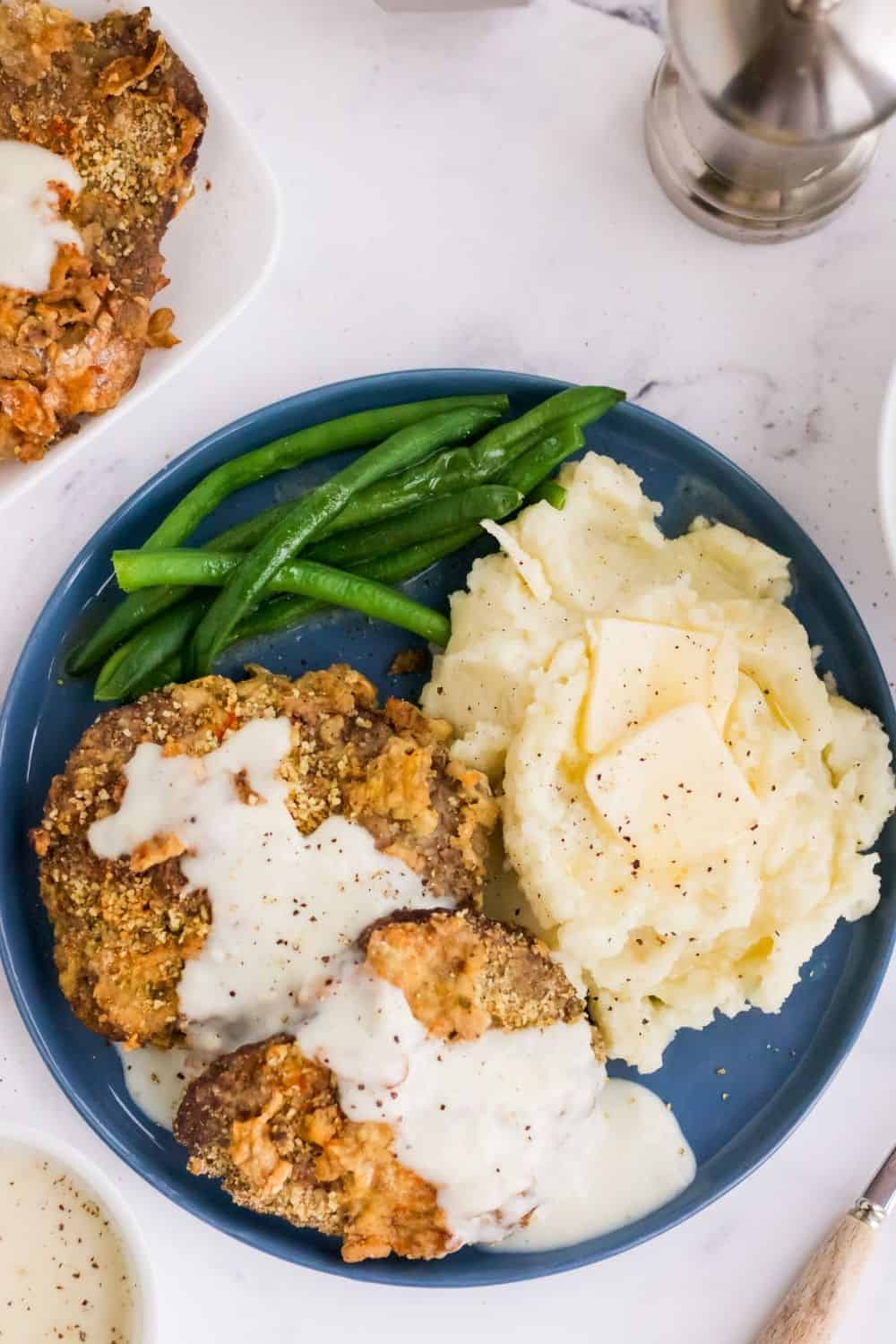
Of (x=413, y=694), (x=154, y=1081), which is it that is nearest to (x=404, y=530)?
(x=413, y=694)

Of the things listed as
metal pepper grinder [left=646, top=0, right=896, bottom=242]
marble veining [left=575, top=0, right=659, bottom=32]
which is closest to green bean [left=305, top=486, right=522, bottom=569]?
metal pepper grinder [left=646, top=0, right=896, bottom=242]

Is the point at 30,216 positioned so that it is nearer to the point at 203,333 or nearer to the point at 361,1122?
the point at 203,333

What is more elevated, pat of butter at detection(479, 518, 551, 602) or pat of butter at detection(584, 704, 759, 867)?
pat of butter at detection(479, 518, 551, 602)

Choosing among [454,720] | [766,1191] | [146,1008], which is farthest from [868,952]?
[146,1008]

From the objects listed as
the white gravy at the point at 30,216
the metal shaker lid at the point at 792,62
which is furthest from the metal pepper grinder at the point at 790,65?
the white gravy at the point at 30,216

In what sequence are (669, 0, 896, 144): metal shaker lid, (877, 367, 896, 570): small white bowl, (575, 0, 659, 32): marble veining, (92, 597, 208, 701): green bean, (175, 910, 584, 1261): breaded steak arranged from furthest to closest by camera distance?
(575, 0, 659, 32): marble veining, (92, 597, 208, 701): green bean, (877, 367, 896, 570): small white bowl, (175, 910, 584, 1261): breaded steak, (669, 0, 896, 144): metal shaker lid

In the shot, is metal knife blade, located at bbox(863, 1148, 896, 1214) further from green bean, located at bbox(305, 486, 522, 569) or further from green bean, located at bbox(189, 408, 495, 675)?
green bean, located at bbox(189, 408, 495, 675)

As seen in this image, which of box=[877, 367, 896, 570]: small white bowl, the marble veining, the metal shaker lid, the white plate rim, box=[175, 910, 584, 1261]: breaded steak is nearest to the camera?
the metal shaker lid

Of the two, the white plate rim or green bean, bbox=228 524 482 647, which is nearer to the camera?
the white plate rim

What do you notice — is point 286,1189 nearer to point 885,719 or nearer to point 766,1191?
point 766,1191
